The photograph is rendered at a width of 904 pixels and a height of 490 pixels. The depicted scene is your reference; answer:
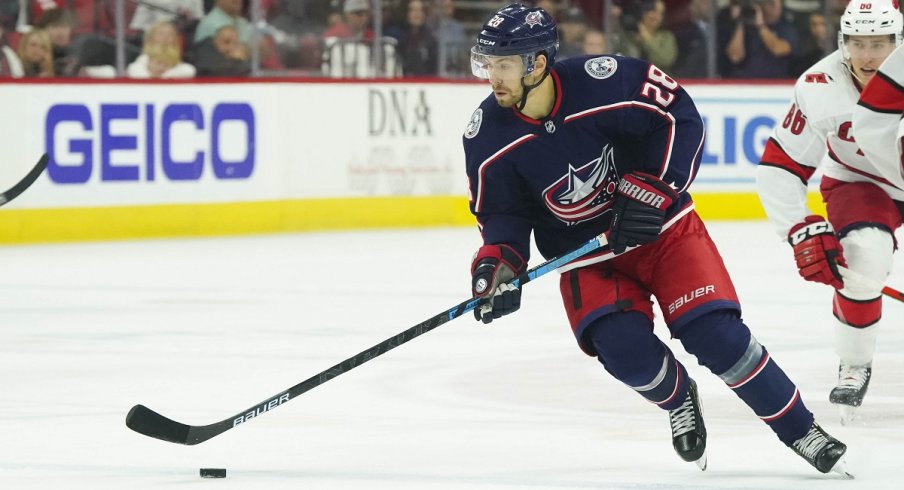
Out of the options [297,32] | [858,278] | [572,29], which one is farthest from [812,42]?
[858,278]

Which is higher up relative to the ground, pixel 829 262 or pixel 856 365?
pixel 829 262

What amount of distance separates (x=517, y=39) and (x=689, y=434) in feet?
2.86

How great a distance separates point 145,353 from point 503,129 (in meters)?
2.23

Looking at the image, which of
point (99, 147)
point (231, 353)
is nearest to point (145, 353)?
point (231, 353)

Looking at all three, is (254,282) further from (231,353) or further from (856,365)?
(856,365)

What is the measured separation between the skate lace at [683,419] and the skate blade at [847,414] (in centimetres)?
68

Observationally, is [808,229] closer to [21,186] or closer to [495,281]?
[495,281]

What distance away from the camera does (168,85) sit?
9180mm

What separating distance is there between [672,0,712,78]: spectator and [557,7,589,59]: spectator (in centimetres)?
67

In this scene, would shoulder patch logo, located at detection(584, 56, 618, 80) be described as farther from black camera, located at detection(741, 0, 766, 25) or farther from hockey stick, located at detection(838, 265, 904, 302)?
black camera, located at detection(741, 0, 766, 25)

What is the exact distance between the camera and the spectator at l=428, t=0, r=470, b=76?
10.3 m

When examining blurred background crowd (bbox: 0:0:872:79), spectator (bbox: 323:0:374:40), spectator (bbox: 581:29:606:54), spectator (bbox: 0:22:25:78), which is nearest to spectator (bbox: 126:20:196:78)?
blurred background crowd (bbox: 0:0:872:79)

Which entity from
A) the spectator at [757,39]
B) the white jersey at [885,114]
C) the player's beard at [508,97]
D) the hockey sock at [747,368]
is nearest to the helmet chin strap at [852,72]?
the white jersey at [885,114]

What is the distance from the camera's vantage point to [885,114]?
3.62 metres
